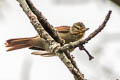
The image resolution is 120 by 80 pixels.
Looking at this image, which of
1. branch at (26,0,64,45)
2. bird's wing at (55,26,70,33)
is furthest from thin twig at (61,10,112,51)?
bird's wing at (55,26,70,33)

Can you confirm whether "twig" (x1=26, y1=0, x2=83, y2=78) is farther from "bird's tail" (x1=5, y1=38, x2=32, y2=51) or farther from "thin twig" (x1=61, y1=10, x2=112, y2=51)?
"bird's tail" (x1=5, y1=38, x2=32, y2=51)

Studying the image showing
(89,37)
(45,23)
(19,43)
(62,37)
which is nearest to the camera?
(89,37)

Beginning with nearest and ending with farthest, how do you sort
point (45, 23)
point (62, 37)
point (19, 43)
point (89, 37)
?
point (89, 37) < point (45, 23) < point (62, 37) < point (19, 43)

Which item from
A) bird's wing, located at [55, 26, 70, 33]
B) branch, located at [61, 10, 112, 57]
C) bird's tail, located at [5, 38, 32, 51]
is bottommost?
branch, located at [61, 10, 112, 57]

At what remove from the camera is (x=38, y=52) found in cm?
381

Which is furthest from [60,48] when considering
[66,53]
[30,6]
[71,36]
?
[71,36]

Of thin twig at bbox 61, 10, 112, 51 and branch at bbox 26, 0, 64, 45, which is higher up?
branch at bbox 26, 0, 64, 45

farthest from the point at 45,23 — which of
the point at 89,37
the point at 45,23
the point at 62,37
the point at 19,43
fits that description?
the point at 19,43

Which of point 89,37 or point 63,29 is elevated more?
point 63,29

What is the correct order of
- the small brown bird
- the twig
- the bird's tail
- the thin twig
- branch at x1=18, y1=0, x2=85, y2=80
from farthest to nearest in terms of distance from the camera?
the bird's tail
the small brown bird
the twig
branch at x1=18, y1=0, x2=85, y2=80
the thin twig

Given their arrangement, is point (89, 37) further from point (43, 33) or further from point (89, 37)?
point (43, 33)

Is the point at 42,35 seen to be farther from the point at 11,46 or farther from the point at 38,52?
the point at 11,46

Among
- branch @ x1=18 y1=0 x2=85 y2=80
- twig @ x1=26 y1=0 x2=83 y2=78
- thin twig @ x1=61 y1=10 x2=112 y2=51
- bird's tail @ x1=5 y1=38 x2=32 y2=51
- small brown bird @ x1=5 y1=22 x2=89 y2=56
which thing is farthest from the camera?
bird's tail @ x1=5 y1=38 x2=32 y2=51

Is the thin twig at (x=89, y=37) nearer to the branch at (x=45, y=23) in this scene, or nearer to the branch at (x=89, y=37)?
the branch at (x=89, y=37)
